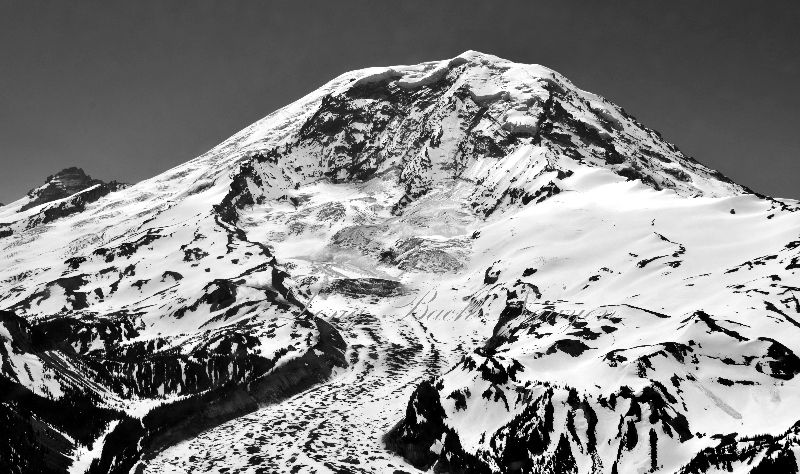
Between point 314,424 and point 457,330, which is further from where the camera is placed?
point 457,330

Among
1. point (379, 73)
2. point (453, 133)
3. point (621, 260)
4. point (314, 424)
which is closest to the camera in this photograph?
point (314, 424)

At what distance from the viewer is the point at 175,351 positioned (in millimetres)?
72250

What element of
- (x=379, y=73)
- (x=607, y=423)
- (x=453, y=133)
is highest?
(x=379, y=73)

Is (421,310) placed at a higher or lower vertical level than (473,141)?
lower

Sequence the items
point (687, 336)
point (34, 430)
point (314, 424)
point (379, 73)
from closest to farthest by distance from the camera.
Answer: point (34, 430), point (687, 336), point (314, 424), point (379, 73)

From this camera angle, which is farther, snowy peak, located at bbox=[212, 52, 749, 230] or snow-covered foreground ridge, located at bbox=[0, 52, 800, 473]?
snowy peak, located at bbox=[212, 52, 749, 230]

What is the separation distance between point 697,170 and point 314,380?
393 feet

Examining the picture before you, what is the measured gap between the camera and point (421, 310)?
3755 inches

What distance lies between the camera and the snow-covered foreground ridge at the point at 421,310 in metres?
43.2

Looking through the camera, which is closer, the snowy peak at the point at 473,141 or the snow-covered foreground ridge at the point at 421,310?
the snow-covered foreground ridge at the point at 421,310

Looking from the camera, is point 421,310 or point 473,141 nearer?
point 421,310

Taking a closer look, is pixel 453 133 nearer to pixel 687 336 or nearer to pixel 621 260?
pixel 621 260

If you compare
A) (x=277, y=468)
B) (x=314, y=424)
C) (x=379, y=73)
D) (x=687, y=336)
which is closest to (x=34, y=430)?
(x=277, y=468)

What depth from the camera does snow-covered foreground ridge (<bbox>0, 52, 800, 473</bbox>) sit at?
43188 mm
